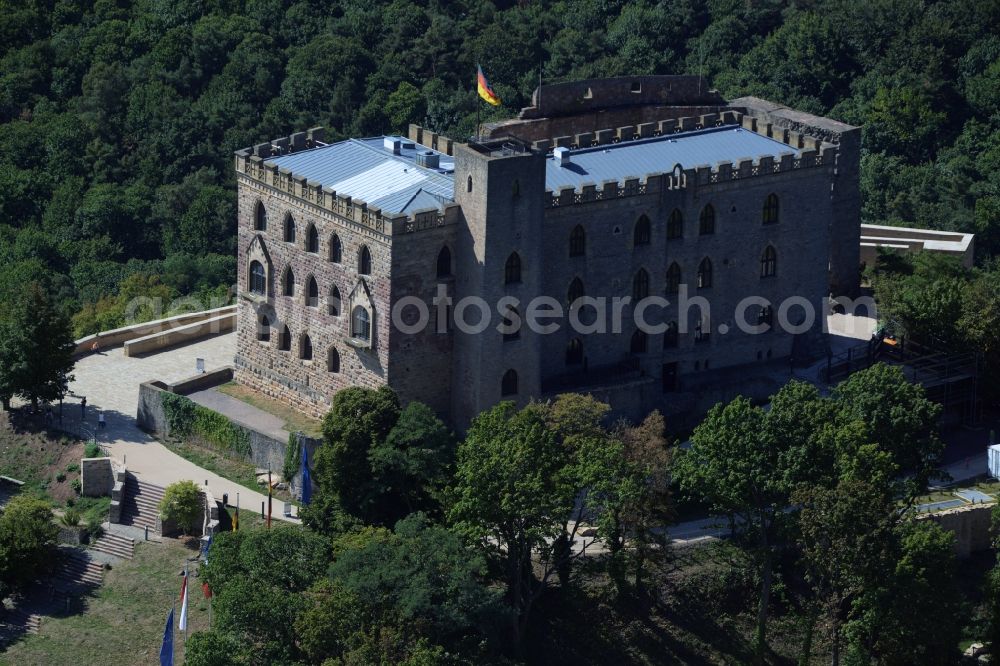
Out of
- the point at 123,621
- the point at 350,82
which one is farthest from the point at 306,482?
the point at 350,82

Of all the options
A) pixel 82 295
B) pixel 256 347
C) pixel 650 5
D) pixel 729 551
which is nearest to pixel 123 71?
pixel 82 295

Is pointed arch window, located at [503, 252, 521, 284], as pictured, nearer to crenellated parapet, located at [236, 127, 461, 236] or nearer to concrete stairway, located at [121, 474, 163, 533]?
crenellated parapet, located at [236, 127, 461, 236]

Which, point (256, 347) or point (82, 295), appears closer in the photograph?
point (256, 347)

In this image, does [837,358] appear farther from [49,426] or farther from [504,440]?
[49,426]

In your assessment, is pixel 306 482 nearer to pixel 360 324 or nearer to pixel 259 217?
pixel 360 324

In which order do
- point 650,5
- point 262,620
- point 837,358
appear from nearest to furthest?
point 262,620 < point 837,358 < point 650,5

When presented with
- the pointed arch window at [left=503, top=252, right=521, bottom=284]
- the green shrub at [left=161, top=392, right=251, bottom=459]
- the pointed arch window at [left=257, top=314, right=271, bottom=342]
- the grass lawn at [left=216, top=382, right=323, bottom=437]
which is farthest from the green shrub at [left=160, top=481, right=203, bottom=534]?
the pointed arch window at [left=503, top=252, right=521, bottom=284]

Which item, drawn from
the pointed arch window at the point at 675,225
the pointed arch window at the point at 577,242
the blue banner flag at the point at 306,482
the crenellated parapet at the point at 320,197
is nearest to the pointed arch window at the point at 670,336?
the pointed arch window at the point at 675,225

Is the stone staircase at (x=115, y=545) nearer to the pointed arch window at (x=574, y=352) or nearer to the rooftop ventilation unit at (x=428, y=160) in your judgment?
the pointed arch window at (x=574, y=352)
